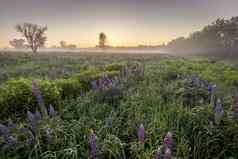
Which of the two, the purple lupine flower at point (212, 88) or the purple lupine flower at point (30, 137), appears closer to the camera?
the purple lupine flower at point (30, 137)

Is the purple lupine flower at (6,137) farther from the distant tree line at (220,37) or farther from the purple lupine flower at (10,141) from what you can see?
the distant tree line at (220,37)

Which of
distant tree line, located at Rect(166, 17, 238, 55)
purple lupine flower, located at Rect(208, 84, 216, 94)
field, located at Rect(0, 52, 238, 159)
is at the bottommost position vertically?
field, located at Rect(0, 52, 238, 159)

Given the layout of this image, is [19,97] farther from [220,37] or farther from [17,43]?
[17,43]

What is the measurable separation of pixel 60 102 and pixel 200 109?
2993 millimetres

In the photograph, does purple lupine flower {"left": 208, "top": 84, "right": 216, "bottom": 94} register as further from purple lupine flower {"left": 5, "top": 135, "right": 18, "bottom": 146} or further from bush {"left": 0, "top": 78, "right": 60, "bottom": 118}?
bush {"left": 0, "top": 78, "right": 60, "bottom": 118}

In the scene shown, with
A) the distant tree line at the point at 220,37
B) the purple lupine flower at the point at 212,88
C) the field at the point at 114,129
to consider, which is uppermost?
the distant tree line at the point at 220,37

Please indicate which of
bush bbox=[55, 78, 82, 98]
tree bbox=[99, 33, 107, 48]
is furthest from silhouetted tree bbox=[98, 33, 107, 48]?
bush bbox=[55, 78, 82, 98]

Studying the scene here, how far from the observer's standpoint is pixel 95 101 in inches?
170

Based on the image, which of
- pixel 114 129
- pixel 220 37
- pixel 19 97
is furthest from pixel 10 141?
pixel 220 37

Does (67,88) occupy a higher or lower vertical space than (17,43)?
A: lower

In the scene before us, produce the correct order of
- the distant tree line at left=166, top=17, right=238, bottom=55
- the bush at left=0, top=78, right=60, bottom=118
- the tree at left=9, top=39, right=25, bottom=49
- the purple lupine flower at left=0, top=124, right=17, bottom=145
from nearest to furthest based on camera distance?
the purple lupine flower at left=0, top=124, right=17, bottom=145 < the bush at left=0, top=78, right=60, bottom=118 < the distant tree line at left=166, top=17, right=238, bottom=55 < the tree at left=9, top=39, right=25, bottom=49

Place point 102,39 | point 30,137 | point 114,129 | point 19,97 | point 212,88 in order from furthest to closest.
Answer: point 102,39
point 19,97
point 212,88
point 114,129
point 30,137

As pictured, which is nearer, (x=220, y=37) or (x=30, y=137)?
(x=30, y=137)

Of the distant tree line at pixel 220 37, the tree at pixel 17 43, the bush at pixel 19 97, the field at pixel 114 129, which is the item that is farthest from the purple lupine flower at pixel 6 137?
the tree at pixel 17 43
